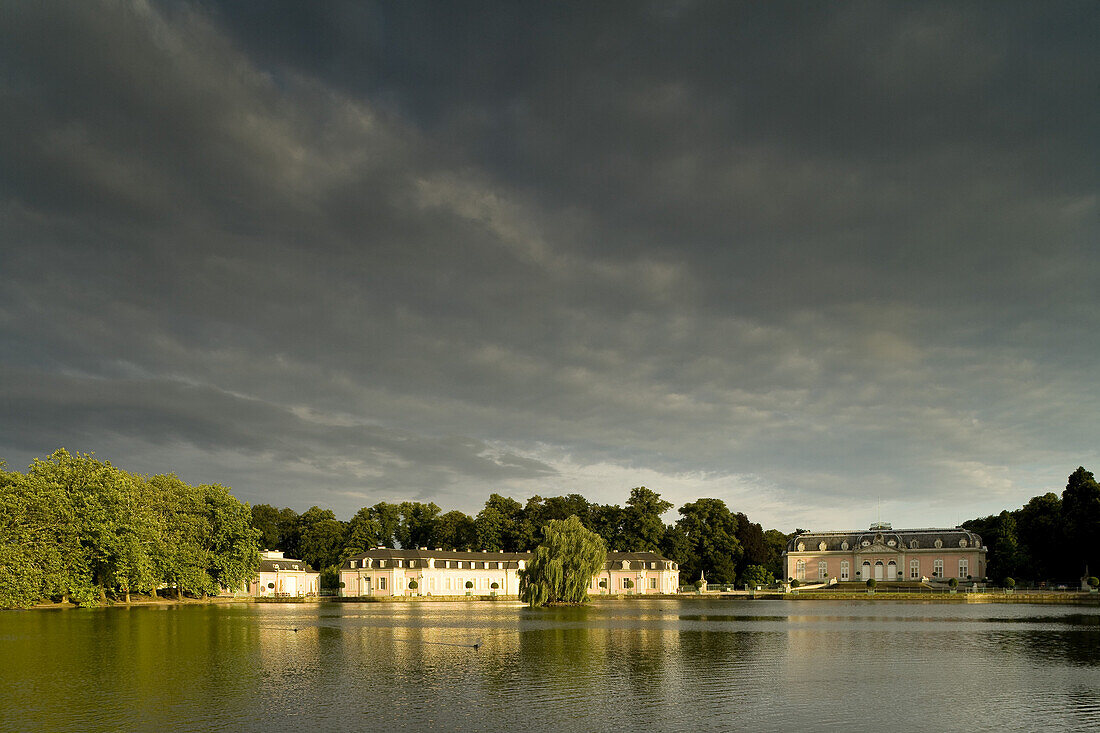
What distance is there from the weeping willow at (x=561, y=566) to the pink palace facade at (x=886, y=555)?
70529 millimetres

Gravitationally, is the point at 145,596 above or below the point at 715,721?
below

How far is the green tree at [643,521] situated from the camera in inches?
4594

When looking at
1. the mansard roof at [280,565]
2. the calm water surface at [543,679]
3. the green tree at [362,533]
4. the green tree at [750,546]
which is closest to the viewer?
the calm water surface at [543,679]

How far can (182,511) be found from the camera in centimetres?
7656

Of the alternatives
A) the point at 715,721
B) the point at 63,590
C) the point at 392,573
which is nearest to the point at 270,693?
the point at 715,721

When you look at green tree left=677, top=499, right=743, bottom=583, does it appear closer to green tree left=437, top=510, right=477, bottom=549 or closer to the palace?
green tree left=437, top=510, right=477, bottom=549

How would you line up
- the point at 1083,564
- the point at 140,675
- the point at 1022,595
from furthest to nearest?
the point at 1083,564 → the point at 1022,595 → the point at 140,675

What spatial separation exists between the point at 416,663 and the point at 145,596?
205ft

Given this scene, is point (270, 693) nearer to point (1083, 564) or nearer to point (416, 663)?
point (416, 663)

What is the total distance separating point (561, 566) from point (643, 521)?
52.9 metres

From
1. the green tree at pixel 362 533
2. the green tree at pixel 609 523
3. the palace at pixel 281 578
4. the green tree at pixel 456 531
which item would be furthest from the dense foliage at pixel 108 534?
the green tree at pixel 609 523

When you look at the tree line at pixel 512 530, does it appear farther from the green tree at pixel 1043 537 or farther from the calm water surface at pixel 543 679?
the calm water surface at pixel 543 679

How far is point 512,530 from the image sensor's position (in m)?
115

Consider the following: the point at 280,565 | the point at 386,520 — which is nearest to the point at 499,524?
the point at 386,520
